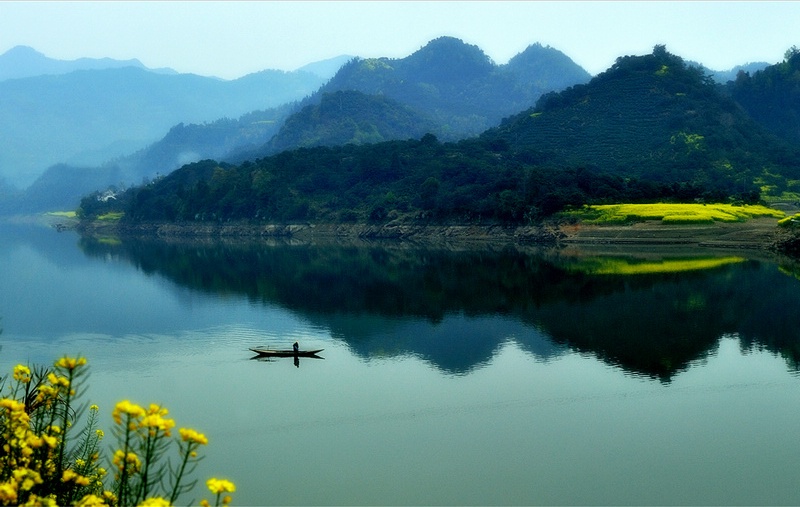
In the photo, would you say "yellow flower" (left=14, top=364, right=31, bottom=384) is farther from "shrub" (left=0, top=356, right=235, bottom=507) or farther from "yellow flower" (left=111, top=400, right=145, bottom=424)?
"yellow flower" (left=111, top=400, right=145, bottom=424)

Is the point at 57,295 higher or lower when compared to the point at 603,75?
lower

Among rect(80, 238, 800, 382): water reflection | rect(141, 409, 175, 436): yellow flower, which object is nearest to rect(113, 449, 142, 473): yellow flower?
rect(141, 409, 175, 436): yellow flower

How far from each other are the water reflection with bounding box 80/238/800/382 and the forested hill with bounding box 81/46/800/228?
2474 centimetres

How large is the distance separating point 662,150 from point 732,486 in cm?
11033

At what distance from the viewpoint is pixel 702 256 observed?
2785 inches

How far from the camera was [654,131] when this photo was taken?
5079 inches

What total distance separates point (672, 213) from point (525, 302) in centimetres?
4186

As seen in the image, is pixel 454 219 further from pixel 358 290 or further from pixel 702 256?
pixel 358 290

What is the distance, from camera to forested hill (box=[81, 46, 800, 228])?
99.2 meters

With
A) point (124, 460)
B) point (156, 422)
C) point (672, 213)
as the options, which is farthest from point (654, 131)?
point (156, 422)

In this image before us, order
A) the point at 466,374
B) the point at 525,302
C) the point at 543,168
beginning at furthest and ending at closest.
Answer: the point at 543,168 → the point at 525,302 → the point at 466,374

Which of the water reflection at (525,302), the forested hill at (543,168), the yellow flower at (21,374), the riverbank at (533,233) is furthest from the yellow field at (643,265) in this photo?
the yellow flower at (21,374)

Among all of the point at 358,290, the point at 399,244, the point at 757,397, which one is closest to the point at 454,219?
the point at 399,244

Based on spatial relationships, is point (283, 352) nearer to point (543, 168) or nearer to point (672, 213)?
point (672, 213)
